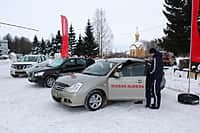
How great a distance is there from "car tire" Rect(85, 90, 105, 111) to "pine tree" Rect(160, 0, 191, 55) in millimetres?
21461

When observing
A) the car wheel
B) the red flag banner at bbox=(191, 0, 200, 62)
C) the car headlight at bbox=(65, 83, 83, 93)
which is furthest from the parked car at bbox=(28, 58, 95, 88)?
the red flag banner at bbox=(191, 0, 200, 62)

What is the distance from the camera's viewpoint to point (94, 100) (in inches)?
271

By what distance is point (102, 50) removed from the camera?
1961 inches

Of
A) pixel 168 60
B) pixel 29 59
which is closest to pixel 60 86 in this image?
pixel 29 59

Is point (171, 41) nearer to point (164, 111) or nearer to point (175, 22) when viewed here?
point (175, 22)

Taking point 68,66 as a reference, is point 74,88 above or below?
below

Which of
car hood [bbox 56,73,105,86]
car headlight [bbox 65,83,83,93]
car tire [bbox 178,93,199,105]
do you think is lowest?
car tire [bbox 178,93,199,105]

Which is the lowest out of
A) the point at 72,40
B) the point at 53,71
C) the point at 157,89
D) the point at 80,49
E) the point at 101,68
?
the point at 157,89

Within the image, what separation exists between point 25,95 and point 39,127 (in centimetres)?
405

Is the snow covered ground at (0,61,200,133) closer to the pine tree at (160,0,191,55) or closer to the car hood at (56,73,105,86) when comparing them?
the car hood at (56,73,105,86)

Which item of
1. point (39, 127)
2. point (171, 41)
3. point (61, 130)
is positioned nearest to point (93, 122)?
point (61, 130)

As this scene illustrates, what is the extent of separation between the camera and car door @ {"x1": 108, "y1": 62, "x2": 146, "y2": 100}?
23.3ft

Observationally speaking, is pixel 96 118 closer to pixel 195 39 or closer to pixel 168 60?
pixel 195 39

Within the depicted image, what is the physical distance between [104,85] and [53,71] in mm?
4725
